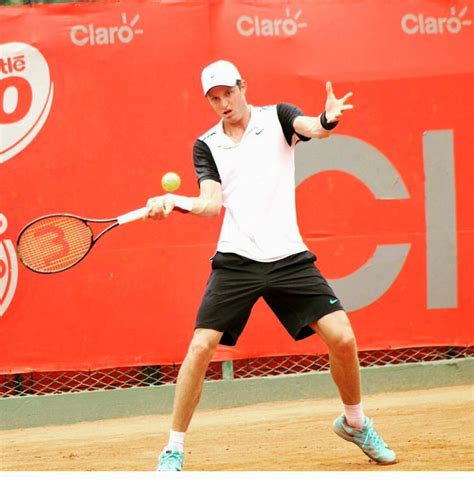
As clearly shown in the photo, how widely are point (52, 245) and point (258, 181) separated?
1.04 metres

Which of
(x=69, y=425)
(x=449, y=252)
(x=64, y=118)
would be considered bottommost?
(x=69, y=425)

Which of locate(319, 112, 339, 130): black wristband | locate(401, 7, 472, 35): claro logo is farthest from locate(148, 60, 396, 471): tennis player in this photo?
locate(401, 7, 472, 35): claro logo

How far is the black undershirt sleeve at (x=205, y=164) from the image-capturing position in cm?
448

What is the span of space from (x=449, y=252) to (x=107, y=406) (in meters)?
2.27

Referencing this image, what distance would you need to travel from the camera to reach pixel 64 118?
20.6ft

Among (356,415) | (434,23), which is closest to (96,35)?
(434,23)

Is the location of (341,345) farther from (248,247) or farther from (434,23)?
(434,23)

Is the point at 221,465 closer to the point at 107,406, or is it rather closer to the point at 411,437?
the point at 411,437

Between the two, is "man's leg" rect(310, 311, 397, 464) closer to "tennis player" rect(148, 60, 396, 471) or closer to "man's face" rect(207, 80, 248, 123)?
"tennis player" rect(148, 60, 396, 471)

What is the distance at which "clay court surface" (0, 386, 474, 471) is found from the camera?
16.6 feet

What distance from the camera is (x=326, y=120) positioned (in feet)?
13.8

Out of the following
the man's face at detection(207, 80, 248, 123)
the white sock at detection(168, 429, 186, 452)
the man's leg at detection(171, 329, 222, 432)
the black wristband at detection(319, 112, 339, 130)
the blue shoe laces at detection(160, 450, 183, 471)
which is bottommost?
the blue shoe laces at detection(160, 450, 183, 471)

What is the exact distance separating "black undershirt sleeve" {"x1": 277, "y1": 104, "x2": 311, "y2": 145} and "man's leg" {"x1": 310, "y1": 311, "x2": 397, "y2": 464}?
76 centimetres
